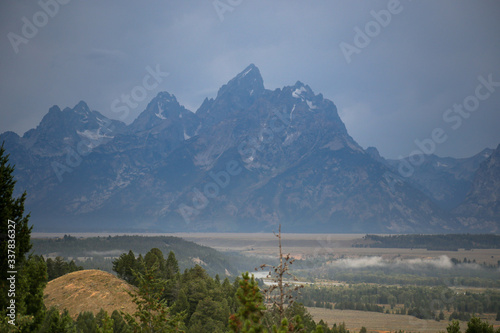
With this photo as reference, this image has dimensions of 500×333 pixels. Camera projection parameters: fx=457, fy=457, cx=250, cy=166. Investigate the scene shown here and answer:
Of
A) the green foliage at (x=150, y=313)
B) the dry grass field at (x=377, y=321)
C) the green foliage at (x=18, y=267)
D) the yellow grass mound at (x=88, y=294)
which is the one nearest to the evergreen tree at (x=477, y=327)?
the green foliage at (x=150, y=313)

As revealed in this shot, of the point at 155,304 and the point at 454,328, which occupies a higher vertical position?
the point at 155,304

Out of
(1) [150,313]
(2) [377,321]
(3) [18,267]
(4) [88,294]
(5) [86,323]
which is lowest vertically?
(2) [377,321]

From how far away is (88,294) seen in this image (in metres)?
81.9

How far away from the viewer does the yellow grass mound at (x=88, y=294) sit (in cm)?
7875

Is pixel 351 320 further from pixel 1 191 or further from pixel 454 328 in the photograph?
pixel 1 191

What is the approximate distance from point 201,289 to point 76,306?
22.7 meters

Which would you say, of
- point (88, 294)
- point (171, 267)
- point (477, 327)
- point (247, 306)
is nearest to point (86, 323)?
point (88, 294)

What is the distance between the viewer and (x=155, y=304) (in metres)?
36.4

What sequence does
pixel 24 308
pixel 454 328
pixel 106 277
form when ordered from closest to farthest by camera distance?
pixel 24 308, pixel 454 328, pixel 106 277

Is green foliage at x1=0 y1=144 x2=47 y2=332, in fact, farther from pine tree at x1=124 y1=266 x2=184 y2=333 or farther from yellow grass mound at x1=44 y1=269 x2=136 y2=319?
yellow grass mound at x1=44 y1=269 x2=136 y2=319

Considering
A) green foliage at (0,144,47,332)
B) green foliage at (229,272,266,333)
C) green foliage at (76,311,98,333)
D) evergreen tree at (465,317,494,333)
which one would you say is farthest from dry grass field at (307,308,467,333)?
green foliage at (229,272,266,333)

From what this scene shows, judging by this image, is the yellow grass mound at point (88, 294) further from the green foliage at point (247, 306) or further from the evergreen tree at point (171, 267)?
the green foliage at point (247, 306)

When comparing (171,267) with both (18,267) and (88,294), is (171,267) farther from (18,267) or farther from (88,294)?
(18,267)

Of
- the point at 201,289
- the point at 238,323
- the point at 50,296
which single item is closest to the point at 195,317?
the point at 201,289
